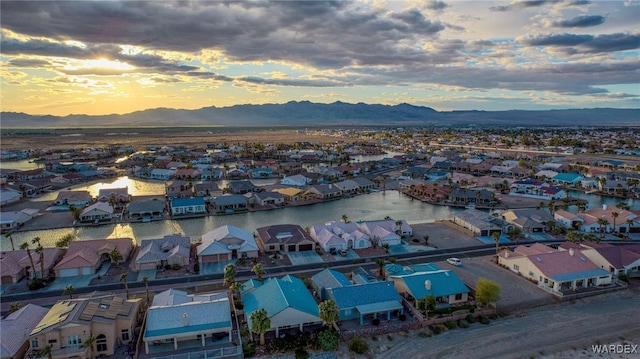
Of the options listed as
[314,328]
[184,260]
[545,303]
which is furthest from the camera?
[184,260]

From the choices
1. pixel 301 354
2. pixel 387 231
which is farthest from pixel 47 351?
pixel 387 231

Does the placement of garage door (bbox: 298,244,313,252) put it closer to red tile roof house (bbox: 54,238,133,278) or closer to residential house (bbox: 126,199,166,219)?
red tile roof house (bbox: 54,238,133,278)

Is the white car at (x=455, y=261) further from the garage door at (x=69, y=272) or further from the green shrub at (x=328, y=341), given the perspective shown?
the garage door at (x=69, y=272)

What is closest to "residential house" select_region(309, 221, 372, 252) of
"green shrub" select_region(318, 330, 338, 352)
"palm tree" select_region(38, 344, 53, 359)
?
"green shrub" select_region(318, 330, 338, 352)

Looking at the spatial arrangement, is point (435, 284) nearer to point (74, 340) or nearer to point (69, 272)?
point (74, 340)

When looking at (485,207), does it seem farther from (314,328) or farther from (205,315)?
(205,315)

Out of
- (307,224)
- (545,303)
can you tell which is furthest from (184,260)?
(545,303)
